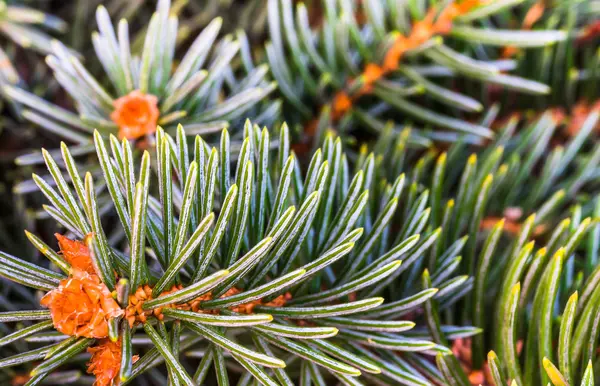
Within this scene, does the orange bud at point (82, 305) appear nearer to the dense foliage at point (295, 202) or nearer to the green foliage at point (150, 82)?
the dense foliage at point (295, 202)

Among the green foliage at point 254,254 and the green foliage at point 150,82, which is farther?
the green foliage at point 150,82

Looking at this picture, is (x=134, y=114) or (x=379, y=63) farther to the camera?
(x=379, y=63)

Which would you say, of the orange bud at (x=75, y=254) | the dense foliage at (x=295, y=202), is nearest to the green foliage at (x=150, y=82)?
the dense foliage at (x=295, y=202)

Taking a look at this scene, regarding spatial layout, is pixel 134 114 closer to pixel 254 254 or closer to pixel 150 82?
pixel 150 82

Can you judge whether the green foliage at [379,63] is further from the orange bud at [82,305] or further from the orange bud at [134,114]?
the orange bud at [82,305]

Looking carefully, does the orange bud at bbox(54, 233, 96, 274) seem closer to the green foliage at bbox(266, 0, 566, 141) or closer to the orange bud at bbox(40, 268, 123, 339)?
the orange bud at bbox(40, 268, 123, 339)

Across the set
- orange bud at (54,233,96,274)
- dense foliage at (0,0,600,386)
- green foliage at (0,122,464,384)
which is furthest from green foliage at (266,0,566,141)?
orange bud at (54,233,96,274)

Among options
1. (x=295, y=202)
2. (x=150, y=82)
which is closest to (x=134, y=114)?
(x=150, y=82)

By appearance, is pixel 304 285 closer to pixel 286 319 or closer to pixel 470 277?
pixel 286 319

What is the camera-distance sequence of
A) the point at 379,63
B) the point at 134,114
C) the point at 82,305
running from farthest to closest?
the point at 379,63
the point at 134,114
the point at 82,305

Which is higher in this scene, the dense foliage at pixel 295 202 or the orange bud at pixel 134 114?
the orange bud at pixel 134 114

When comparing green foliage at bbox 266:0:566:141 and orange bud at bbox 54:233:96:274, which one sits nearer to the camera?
orange bud at bbox 54:233:96:274

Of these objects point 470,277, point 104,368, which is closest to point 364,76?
point 470,277
